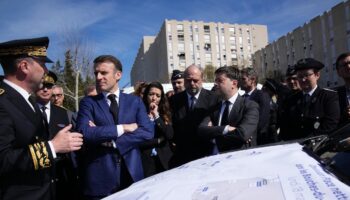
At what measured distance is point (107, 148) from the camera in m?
3.03

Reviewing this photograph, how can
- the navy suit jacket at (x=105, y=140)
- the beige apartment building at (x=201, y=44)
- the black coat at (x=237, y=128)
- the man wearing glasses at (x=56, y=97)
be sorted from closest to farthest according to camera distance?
the navy suit jacket at (x=105, y=140), the black coat at (x=237, y=128), the man wearing glasses at (x=56, y=97), the beige apartment building at (x=201, y=44)

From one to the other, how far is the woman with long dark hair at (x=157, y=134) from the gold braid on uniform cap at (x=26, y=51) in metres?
1.56

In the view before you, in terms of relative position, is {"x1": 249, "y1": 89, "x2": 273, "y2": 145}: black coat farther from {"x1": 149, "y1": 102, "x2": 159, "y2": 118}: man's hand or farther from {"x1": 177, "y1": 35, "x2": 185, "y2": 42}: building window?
{"x1": 177, "y1": 35, "x2": 185, "y2": 42}: building window

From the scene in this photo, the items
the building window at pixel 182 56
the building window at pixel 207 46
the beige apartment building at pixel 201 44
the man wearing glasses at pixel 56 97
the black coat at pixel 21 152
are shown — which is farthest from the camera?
the building window at pixel 207 46

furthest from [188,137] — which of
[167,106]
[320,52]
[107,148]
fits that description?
[320,52]

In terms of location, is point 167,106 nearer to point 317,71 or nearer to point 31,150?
point 317,71

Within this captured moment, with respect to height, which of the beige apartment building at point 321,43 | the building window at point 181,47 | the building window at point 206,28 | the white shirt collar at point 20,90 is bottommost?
the white shirt collar at point 20,90

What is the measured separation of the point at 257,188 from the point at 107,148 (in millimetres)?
1617

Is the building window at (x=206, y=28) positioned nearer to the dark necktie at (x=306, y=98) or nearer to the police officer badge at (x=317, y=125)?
the dark necktie at (x=306, y=98)

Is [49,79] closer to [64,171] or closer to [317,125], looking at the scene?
[64,171]

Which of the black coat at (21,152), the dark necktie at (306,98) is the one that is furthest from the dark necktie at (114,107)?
the dark necktie at (306,98)

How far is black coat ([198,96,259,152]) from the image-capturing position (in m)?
3.44

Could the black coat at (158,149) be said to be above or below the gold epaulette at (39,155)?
below

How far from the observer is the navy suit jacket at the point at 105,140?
9.70 ft
